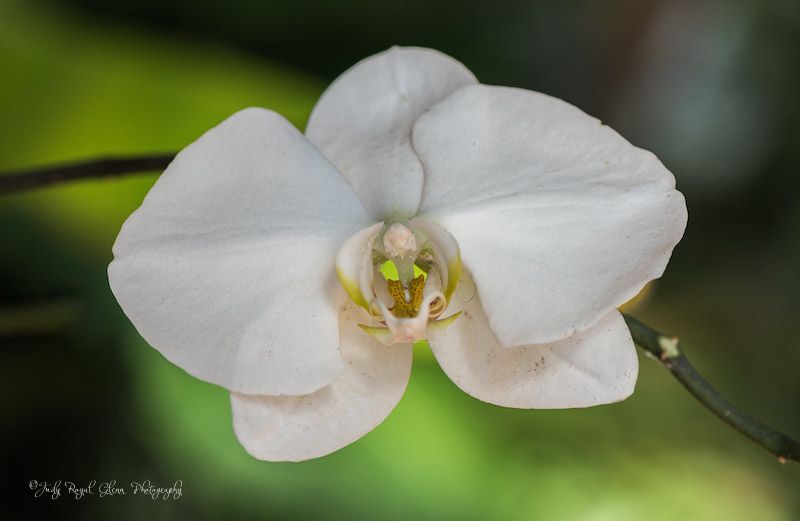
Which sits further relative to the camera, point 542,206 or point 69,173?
point 69,173

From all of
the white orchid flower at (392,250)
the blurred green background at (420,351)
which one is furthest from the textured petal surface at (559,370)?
the blurred green background at (420,351)

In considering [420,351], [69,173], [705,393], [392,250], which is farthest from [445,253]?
[420,351]

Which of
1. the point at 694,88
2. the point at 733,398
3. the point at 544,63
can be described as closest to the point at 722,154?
the point at 694,88

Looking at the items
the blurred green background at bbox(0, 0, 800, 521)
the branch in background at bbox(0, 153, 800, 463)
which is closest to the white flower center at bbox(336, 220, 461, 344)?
the branch in background at bbox(0, 153, 800, 463)

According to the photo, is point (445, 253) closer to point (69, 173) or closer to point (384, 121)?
point (384, 121)

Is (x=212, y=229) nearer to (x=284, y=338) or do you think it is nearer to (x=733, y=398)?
(x=284, y=338)

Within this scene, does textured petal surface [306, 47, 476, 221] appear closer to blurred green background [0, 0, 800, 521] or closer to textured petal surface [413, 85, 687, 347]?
textured petal surface [413, 85, 687, 347]

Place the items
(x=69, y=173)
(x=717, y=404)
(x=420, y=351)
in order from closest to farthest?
(x=717, y=404)
(x=69, y=173)
(x=420, y=351)
